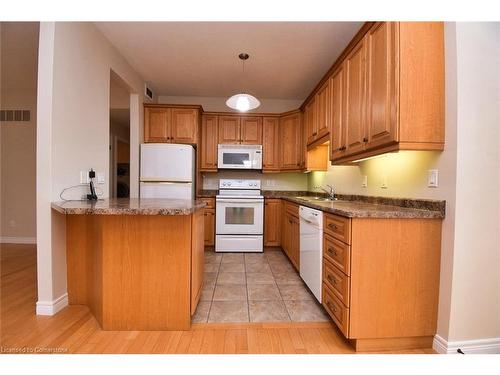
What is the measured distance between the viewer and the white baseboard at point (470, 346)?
4.80 feet

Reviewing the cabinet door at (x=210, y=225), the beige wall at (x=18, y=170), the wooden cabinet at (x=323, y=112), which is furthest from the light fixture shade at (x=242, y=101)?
the beige wall at (x=18, y=170)

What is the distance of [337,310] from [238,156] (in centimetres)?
282

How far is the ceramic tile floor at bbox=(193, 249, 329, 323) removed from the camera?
6.22 feet

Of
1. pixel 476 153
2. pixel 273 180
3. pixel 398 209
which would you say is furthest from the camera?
pixel 273 180

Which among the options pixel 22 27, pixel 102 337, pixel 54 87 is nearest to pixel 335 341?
pixel 102 337

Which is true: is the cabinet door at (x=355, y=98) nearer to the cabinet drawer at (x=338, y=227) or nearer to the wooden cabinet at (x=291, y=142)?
the cabinet drawer at (x=338, y=227)

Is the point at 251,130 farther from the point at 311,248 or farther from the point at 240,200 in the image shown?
the point at 311,248

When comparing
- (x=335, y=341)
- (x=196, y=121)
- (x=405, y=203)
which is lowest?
(x=335, y=341)

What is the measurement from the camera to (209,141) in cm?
403

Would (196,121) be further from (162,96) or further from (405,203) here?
(405,203)

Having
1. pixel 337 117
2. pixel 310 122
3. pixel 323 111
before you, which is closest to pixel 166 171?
pixel 310 122

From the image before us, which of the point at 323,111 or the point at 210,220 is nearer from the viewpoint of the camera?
the point at 323,111
